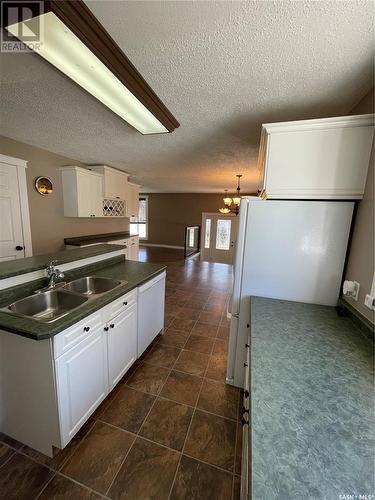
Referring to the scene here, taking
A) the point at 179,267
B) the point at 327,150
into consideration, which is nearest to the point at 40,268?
the point at 327,150

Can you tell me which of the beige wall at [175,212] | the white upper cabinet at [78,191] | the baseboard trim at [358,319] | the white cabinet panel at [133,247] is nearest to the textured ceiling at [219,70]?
the white upper cabinet at [78,191]

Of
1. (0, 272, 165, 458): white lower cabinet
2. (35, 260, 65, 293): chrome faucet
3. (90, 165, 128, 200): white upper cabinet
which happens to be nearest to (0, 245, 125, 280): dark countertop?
(35, 260, 65, 293): chrome faucet

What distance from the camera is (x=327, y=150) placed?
1.45 meters

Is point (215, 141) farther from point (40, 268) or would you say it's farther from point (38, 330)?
point (38, 330)

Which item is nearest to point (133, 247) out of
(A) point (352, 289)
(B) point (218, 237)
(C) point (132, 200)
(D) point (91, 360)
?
(C) point (132, 200)

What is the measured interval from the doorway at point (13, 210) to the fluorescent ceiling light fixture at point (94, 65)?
7.26 feet

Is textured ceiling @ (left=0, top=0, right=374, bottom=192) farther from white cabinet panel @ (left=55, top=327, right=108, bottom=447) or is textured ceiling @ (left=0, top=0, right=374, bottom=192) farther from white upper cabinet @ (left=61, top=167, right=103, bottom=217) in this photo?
white cabinet panel @ (left=55, top=327, right=108, bottom=447)

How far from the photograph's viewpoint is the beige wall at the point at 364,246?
1.27m

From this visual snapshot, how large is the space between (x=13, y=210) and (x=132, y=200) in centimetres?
281

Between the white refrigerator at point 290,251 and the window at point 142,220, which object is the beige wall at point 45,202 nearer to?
the white refrigerator at point 290,251

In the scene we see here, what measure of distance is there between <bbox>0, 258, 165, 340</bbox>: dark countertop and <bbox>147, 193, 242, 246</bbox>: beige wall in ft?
21.7

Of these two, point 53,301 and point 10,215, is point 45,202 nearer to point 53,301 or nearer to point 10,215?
point 10,215

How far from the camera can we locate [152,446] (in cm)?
144

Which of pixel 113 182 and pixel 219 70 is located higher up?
pixel 219 70
